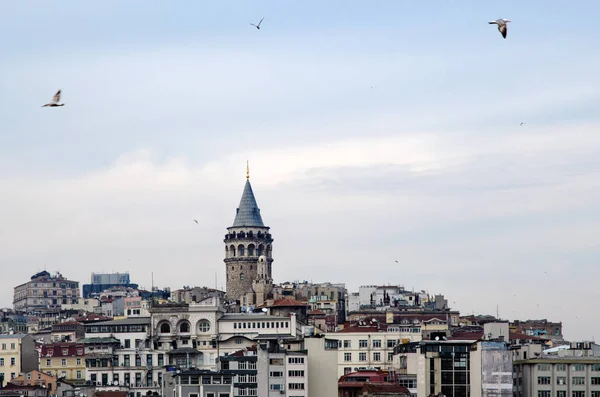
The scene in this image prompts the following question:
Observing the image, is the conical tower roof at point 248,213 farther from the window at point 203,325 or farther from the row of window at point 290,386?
the row of window at point 290,386

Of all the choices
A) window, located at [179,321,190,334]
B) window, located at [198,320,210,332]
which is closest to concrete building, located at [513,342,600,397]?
window, located at [198,320,210,332]

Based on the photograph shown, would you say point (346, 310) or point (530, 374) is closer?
point (530, 374)

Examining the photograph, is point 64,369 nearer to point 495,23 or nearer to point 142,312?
point 142,312

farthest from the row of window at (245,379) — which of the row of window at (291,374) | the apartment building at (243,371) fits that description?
the row of window at (291,374)

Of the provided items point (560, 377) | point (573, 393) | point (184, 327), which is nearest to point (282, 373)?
point (560, 377)

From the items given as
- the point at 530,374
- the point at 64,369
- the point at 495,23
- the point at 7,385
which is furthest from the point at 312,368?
the point at 495,23

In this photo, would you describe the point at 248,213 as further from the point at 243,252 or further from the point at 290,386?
the point at 290,386
